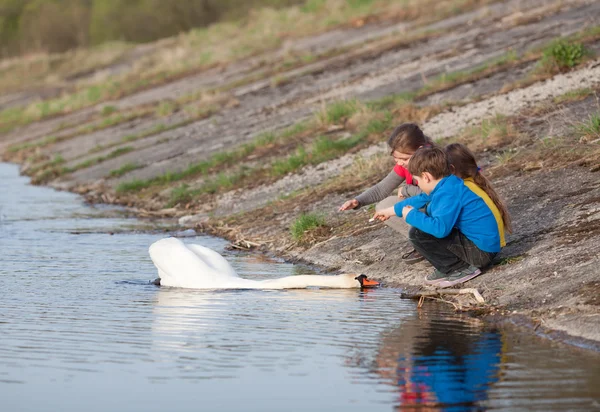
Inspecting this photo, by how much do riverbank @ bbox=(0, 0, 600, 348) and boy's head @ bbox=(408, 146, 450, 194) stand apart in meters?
1.00

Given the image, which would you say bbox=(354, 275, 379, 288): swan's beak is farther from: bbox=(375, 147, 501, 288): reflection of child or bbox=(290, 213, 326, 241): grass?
bbox=(290, 213, 326, 241): grass

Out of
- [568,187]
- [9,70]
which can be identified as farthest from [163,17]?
[568,187]

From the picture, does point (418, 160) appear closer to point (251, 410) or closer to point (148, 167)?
point (251, 410)

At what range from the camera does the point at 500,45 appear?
1059 inches

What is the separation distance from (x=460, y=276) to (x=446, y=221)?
0.70m

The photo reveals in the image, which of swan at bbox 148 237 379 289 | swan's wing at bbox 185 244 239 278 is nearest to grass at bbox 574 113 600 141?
swan at bbox 148 237 379 289

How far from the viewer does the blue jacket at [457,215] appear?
967 cm

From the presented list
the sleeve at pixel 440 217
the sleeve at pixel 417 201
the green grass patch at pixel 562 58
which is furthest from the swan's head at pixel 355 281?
the green grass patch at pixel 562 58

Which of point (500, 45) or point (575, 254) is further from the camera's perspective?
point (500, 45)

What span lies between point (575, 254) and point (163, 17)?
2831 inches

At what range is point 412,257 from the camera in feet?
36.2

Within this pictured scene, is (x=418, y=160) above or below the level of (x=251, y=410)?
above

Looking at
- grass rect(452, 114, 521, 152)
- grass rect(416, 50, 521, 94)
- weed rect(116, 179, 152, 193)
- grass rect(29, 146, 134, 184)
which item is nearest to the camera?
grass rect(452, 114, 521, 152)

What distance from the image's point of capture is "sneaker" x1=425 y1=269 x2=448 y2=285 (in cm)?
1023
